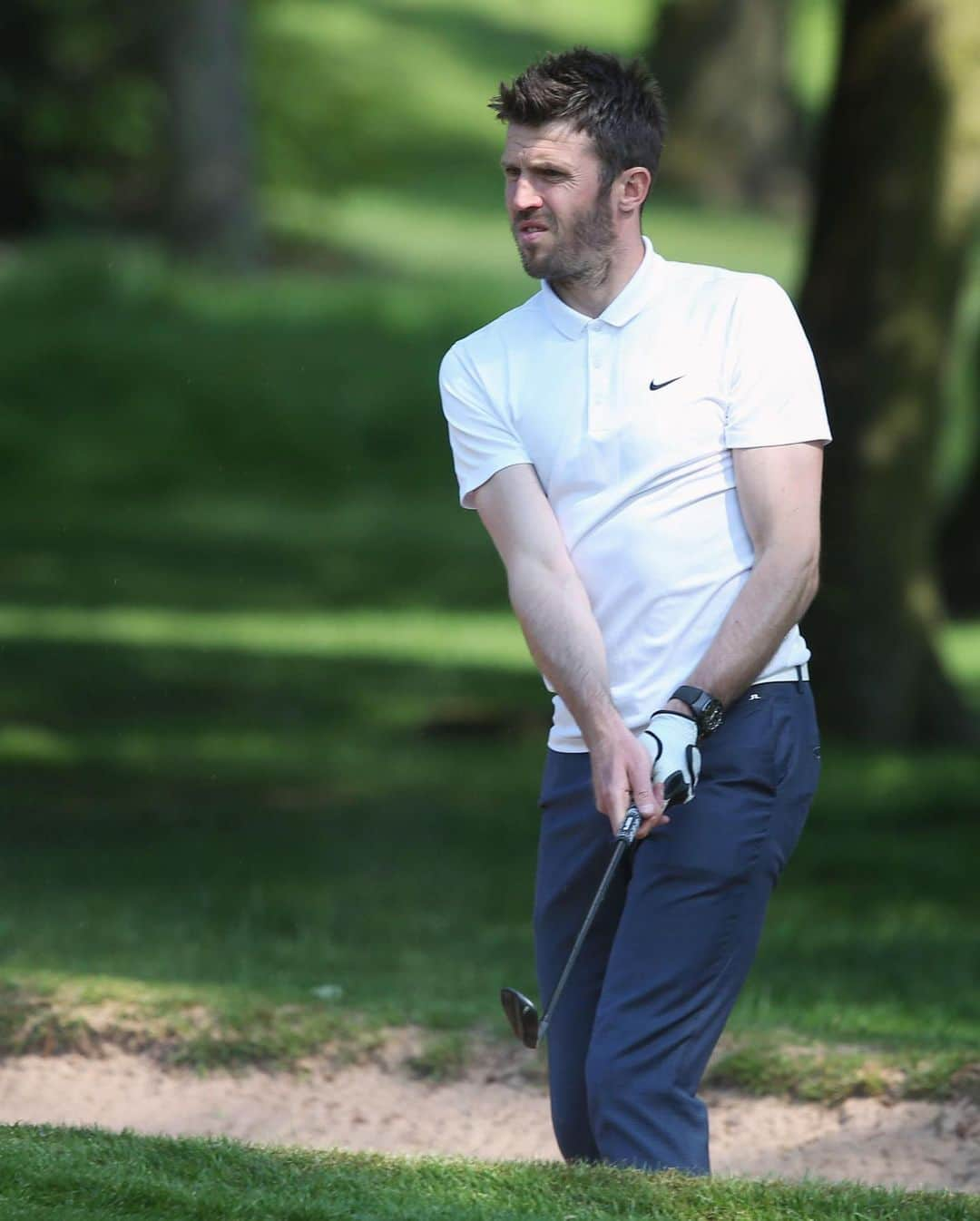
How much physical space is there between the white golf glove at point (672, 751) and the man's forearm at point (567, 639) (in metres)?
0.10

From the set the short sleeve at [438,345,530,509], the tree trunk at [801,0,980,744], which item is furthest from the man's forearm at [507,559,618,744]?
the tree trunk at [801,0,980,744]

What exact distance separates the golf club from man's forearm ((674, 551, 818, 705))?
0.21 meters

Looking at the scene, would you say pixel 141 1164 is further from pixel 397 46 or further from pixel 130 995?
pixel 397 46

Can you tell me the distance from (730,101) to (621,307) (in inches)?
1600

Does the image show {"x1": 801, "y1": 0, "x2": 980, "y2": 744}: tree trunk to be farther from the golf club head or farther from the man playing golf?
the golf club head

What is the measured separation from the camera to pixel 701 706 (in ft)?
14.0

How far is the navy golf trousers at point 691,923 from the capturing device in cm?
438

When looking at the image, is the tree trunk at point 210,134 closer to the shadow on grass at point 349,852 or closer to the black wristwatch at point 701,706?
the shadow on grass at point 349,852

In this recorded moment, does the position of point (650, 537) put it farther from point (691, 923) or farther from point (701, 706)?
point (691, 923)

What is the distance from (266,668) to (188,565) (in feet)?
17.4

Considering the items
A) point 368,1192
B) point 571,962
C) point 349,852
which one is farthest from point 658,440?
point 349,852

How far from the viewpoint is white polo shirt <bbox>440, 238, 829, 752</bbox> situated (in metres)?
4.42

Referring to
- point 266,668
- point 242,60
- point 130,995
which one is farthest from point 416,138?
point 130,995

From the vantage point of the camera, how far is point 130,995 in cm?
684
